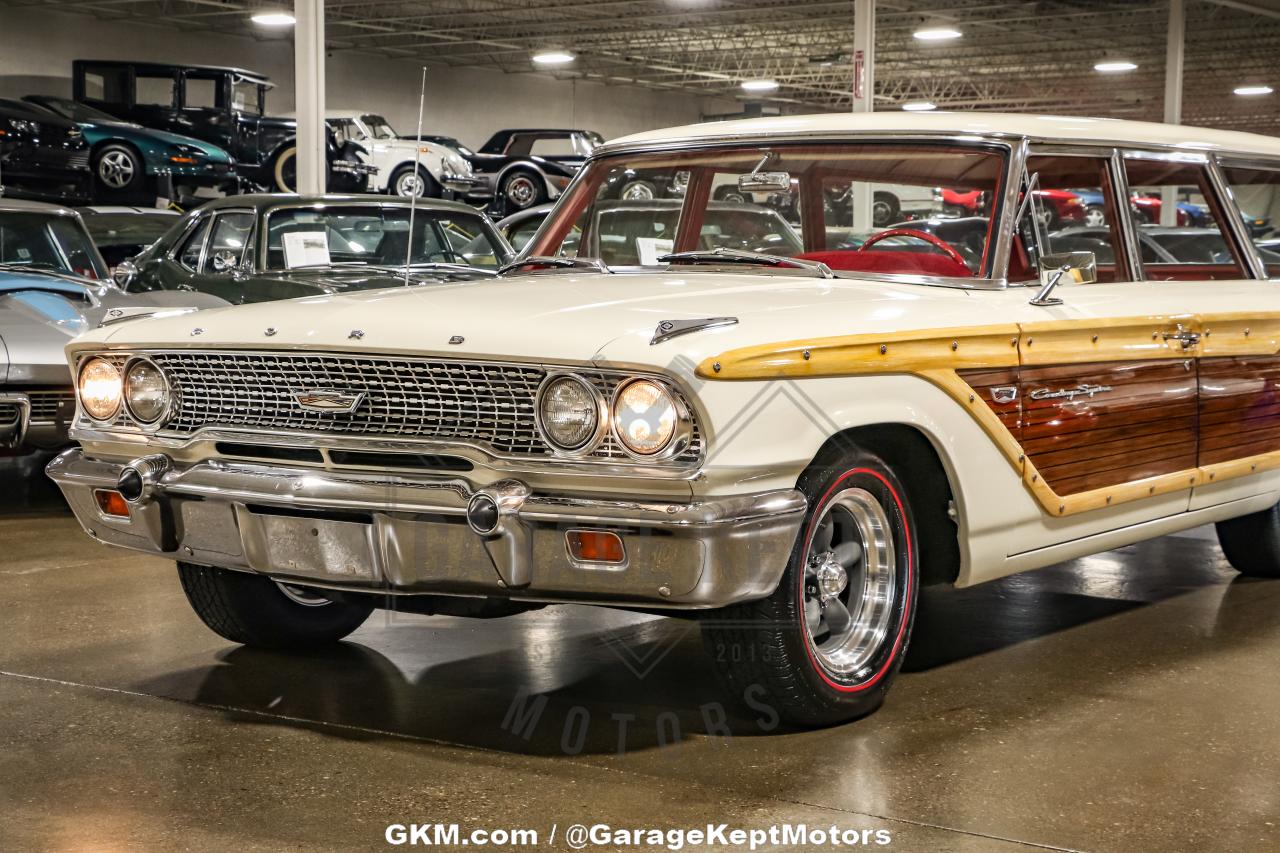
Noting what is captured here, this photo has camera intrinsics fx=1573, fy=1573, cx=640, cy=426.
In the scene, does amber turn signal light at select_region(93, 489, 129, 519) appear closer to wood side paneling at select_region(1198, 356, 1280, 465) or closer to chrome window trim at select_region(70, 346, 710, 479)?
chrome window trim at select_region(70, 346, 710, 479)

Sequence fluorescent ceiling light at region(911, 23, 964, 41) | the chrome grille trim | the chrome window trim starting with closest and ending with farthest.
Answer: the chrome window trim < the chrome grille trim < fluorescent ceiling light at region(911, 23, 964, 41)

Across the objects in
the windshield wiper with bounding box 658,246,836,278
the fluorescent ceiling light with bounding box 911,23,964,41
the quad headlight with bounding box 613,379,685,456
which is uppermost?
the fluorescent ceiling light with bounding box 911,23,964,41

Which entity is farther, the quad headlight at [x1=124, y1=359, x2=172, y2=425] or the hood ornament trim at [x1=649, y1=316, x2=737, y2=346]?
the quad headlight at [x1=124, y1=359, x2=172, y2=425]

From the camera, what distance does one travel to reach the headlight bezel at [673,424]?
129 inches

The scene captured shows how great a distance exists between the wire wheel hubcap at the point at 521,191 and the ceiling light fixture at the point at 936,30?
9.49 m

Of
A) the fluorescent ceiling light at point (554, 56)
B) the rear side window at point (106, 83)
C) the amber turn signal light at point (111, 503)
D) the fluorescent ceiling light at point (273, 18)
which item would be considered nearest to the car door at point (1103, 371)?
the amber turn signal light at point (111, 503)

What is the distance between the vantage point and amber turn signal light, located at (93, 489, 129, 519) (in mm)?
3945

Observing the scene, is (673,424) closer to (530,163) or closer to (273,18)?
(530,163)

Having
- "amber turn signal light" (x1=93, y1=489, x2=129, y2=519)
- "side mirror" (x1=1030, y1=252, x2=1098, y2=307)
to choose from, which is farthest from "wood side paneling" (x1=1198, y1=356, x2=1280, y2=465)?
"amber turn signal light" (x1=93, y1=489, x2=129, y2=519)

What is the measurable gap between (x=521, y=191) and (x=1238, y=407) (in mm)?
18138

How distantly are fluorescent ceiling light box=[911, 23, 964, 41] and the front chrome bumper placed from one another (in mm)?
26269

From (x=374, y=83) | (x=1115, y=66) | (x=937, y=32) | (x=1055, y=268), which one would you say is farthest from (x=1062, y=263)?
(x=1115, y=66)

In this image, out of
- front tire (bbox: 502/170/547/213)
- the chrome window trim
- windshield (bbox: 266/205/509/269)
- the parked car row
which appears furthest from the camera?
front tire (bbox: 502/170/547/213)

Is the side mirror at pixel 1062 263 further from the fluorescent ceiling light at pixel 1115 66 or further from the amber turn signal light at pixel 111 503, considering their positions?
the fluorescent ceiling light at pixel 1115 66
